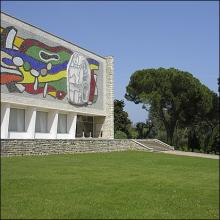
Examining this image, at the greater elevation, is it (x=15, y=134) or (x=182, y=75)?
(x=182, y=75)

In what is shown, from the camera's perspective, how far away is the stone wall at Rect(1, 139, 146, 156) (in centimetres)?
2086

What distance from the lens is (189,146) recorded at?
40.5 metres

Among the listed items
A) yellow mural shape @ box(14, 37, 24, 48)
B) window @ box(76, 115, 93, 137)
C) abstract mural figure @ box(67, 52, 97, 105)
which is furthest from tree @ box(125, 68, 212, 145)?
yellow mural shape @ box(14, 37, 24, 48)

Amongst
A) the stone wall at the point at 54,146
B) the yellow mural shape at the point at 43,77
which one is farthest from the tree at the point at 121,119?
the stone wall at the point at 54,146

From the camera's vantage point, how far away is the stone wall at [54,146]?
68.4ft

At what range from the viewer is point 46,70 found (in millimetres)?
32625

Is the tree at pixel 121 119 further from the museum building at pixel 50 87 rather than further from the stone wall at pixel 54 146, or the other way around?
the stone wall at pixel 54 146

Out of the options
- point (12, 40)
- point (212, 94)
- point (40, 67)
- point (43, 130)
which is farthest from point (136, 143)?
point (212, 94)

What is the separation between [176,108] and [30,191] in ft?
120

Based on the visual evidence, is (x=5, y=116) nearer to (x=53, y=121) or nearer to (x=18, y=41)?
(x=18, y=41)

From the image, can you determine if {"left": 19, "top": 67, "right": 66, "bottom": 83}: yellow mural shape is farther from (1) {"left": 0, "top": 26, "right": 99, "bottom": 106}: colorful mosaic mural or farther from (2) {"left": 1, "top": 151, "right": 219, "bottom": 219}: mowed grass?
(2) {"left": 1, "top": 151, "right": 219, "bottom": 219}: mowed grass

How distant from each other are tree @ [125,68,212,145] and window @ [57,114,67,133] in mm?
10828

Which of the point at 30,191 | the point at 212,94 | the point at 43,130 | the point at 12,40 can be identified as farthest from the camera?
the point at 212,94

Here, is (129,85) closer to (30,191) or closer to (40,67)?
(40,67)
